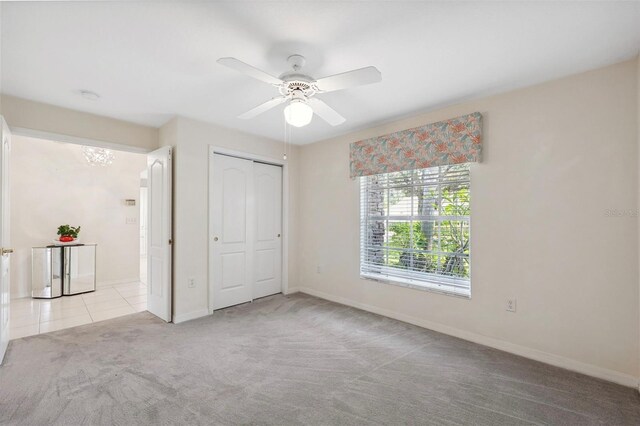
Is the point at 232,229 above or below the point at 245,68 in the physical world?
below

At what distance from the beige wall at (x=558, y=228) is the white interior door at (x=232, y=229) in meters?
2.36

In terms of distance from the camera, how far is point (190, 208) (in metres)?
3.50

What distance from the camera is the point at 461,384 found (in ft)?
7.06

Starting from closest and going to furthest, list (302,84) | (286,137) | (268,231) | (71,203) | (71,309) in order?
(302,84)
(71,309)
(286,137)
(268,231)
(71,203)

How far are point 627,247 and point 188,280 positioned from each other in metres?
Answer: 4.07

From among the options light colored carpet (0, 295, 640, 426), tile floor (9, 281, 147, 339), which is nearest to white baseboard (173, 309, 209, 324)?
light colored carpet (0, 295, 640, 426)

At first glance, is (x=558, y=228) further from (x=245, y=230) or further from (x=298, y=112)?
(x=245, y=230)

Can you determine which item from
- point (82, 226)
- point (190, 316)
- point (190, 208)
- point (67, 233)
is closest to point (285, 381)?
point (190, 316)

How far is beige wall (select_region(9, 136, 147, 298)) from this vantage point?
4336 millimetres

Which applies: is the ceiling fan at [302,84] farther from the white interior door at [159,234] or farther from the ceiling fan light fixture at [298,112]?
the white interior door at [159,234]

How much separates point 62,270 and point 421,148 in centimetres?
538

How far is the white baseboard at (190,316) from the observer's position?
131 inches

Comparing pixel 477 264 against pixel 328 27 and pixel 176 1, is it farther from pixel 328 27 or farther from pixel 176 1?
pixel 176 1

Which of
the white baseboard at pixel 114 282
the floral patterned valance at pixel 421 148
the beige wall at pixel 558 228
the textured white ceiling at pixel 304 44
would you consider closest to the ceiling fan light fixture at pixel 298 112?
the textured white ceiling at pixel 304 44
